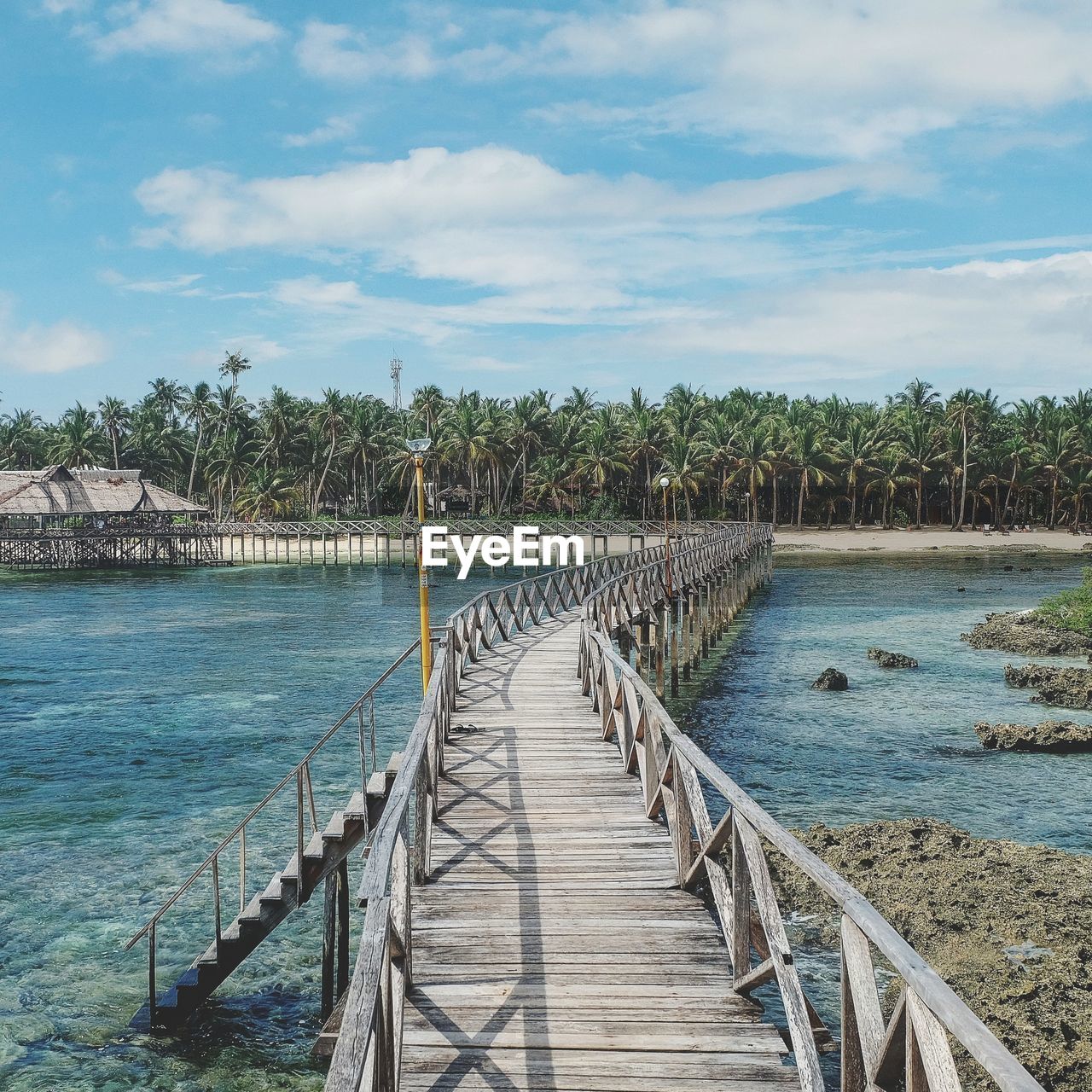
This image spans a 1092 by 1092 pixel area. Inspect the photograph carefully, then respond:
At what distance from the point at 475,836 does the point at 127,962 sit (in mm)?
5491

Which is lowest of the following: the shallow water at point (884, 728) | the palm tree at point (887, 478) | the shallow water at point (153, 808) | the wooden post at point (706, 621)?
the shallow water at point (153, 808)

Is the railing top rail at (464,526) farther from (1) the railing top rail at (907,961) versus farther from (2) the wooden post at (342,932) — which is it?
(1) the railing top rail at (907,961)

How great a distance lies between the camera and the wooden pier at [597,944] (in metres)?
4.52

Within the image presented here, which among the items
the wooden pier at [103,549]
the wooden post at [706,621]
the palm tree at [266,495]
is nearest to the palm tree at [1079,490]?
the wooden post at [706,621]

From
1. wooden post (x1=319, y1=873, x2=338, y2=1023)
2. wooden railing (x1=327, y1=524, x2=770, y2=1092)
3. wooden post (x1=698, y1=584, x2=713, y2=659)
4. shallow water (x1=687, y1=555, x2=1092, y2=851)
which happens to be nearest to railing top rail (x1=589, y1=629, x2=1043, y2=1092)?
wooden railing (x1=327, y1=524, x2=770, y2=1092)

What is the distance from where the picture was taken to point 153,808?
1748cm

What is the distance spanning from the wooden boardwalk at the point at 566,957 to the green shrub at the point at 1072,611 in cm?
2813

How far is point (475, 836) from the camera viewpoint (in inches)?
357

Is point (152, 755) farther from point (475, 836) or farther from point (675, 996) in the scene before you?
point (675, 996)

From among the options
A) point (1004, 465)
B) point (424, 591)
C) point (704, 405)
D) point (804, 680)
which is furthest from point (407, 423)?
point (424, 591)

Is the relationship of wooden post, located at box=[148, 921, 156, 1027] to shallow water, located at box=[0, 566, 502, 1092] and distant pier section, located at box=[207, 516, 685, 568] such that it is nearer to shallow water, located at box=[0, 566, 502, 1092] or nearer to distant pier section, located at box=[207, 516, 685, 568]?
shallow water, located at box=[0, 566, 502, 1092]

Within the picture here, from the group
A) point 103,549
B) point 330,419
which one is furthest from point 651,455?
point 103,549

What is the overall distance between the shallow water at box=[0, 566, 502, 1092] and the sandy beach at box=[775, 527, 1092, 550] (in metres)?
45.1

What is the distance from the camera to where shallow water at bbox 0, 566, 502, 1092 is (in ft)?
33.2
